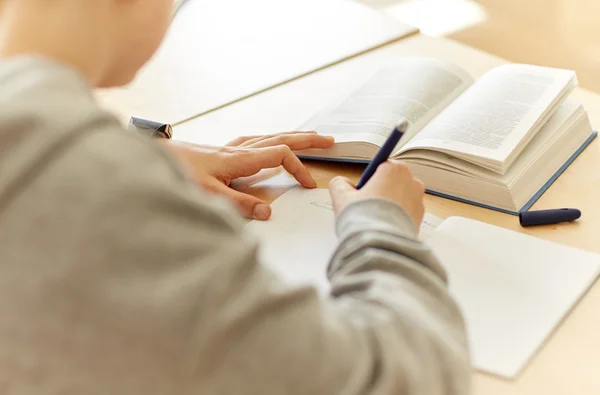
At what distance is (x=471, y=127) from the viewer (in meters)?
1.16

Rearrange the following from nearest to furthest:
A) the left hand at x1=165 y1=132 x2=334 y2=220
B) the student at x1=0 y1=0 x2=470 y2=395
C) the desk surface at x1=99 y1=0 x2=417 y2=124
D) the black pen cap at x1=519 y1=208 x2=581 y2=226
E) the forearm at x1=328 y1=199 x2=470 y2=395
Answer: the student at x1=0 y1=0 x2=470 y2=395 < the forearm at x1=328 y1=199 x2=470 y2=395 < the black pen cap at x1=519 y1=208 x2=581 y2=226 < the left hand at x1=165 y1=132 x2=334 y2=220 < the desk surface at x1=99 y1=0 x2=417 y2=124

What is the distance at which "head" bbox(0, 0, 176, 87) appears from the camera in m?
0.61

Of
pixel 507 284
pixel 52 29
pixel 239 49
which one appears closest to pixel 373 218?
pixel 507 284

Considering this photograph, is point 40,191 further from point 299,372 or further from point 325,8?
point 325,8

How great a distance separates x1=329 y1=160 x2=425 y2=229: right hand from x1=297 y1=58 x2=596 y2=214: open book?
20 cm

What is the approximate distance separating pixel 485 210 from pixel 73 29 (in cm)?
65

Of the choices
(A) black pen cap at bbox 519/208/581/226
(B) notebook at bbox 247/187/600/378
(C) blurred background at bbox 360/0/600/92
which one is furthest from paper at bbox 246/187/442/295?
(C) blurred background at bbox 360/0/600/92

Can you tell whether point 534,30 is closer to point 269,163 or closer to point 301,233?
point 269,163

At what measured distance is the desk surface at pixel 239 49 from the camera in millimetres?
1450

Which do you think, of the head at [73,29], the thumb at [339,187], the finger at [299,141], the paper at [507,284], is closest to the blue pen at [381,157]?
the thumb at [339,187]

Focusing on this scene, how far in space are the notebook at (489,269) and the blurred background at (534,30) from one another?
1.21 metres

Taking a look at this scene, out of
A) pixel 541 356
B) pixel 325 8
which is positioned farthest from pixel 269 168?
pixel 325 8

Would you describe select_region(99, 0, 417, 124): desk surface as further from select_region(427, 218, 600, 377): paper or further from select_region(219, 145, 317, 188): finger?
select_region(427, 218, 600, 377): paper

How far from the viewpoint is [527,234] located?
1034 mm
